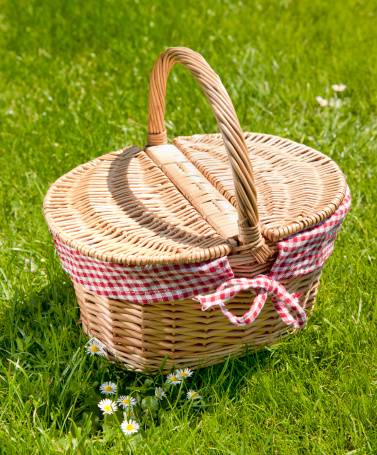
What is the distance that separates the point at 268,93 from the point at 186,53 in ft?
4.96

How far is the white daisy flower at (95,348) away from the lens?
1.59m

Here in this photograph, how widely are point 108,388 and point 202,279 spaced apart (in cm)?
43

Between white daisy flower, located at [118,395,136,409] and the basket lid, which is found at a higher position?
the basket lid

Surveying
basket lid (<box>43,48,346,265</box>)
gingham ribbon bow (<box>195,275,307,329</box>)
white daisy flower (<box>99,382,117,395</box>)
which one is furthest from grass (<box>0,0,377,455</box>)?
basket lid (<box>43,48,346,265</box>)

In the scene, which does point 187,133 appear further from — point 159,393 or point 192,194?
point 159,393

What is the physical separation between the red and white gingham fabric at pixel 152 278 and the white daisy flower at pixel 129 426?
319 mm

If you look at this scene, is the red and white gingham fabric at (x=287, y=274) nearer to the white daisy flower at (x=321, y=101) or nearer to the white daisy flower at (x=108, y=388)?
the white daisy flower at (x=108, y=388)

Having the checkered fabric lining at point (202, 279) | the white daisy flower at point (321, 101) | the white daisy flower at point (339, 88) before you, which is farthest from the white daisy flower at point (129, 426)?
the white daisy flower at point (339, 88)

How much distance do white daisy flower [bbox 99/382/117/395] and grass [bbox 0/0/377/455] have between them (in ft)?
0.08

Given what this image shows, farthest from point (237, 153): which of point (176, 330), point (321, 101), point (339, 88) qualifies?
point (339, 88)

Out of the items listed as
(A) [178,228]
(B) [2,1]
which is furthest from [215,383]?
(B) [2,1]

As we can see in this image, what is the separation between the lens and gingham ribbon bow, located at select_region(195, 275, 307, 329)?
52.7 inches

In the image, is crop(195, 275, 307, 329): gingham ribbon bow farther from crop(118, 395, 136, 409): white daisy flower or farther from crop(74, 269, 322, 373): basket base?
crop(118, 395, 136, 409): white daisy flower

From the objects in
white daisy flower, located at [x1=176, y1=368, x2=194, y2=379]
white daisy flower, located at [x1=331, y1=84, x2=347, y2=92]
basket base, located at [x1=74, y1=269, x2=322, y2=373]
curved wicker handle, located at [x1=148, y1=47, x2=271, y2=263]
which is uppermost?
curved wicker handle, located at [x1=148, y1=47, x2=271, y2=263]
